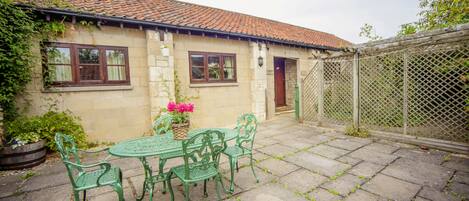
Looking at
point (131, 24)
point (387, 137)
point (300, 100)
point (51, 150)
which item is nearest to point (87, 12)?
point (131, 24)

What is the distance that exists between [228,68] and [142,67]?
2766mm

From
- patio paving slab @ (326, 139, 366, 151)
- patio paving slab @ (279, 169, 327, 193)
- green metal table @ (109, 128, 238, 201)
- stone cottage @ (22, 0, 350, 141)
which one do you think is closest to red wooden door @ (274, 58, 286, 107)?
stone cottage @ (22, 0, 350, 141)

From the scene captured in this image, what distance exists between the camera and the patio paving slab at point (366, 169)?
9.81 feet

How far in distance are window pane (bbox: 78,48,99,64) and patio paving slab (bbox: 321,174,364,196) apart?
18.2 feet

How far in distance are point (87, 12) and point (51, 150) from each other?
123 inches

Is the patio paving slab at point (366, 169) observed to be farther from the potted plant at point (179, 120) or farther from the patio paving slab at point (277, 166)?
the potted plant at point (179, 120)

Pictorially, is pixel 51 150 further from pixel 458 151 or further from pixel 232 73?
pixel 458 151

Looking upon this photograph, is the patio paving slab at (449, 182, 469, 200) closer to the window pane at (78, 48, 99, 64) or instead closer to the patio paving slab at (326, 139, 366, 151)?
the patio paving slab at (326, 139, 366, 151)

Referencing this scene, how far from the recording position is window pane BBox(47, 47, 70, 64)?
14.4 feet

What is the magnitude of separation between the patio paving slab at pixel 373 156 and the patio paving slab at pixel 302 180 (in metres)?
1.27

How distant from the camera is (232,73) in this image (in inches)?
277

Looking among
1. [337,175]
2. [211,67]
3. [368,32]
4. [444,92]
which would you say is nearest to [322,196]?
[337,175]

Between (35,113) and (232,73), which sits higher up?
(232,73)

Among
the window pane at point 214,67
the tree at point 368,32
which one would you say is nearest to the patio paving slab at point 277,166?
the window pane at point 214,67
